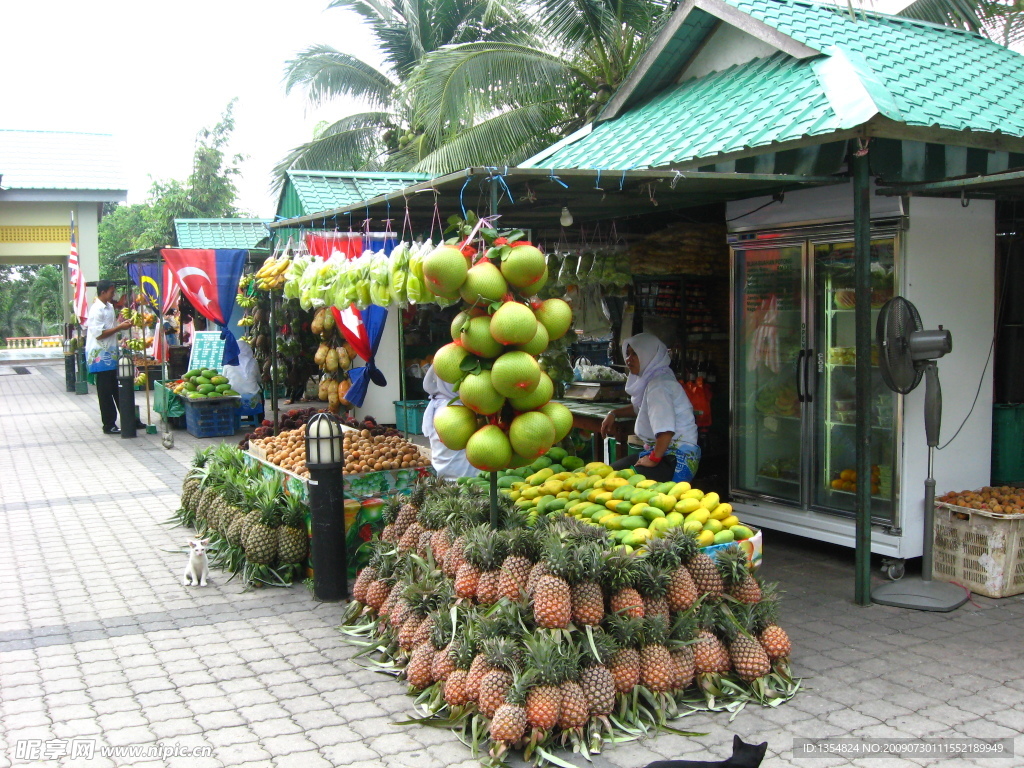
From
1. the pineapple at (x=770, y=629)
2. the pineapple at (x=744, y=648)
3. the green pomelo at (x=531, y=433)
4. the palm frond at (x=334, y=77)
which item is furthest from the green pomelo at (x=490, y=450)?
the palm frond at (x=334, y=77)

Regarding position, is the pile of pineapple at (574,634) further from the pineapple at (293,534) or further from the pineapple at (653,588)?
the pineapple at (293,534)

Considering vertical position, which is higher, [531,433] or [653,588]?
[531,433]

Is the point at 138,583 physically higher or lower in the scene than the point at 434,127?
lower

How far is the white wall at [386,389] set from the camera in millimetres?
13164

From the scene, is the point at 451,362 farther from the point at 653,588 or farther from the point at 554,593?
the point at 653,588

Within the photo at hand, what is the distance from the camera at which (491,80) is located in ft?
45.4

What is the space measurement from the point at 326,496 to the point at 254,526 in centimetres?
99

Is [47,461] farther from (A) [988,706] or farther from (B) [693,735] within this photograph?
(A) [988,706]

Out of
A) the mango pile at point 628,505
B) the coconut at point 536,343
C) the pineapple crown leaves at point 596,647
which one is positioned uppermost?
the coconut at point 536,343

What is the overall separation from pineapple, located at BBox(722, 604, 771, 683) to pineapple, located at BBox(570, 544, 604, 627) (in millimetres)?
749

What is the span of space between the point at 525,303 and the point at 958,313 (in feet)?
11.4

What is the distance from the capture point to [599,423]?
8219 millimetres

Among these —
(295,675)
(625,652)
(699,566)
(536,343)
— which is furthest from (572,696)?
(295,675)

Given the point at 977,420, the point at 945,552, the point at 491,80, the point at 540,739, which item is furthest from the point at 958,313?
the point at 491,80
